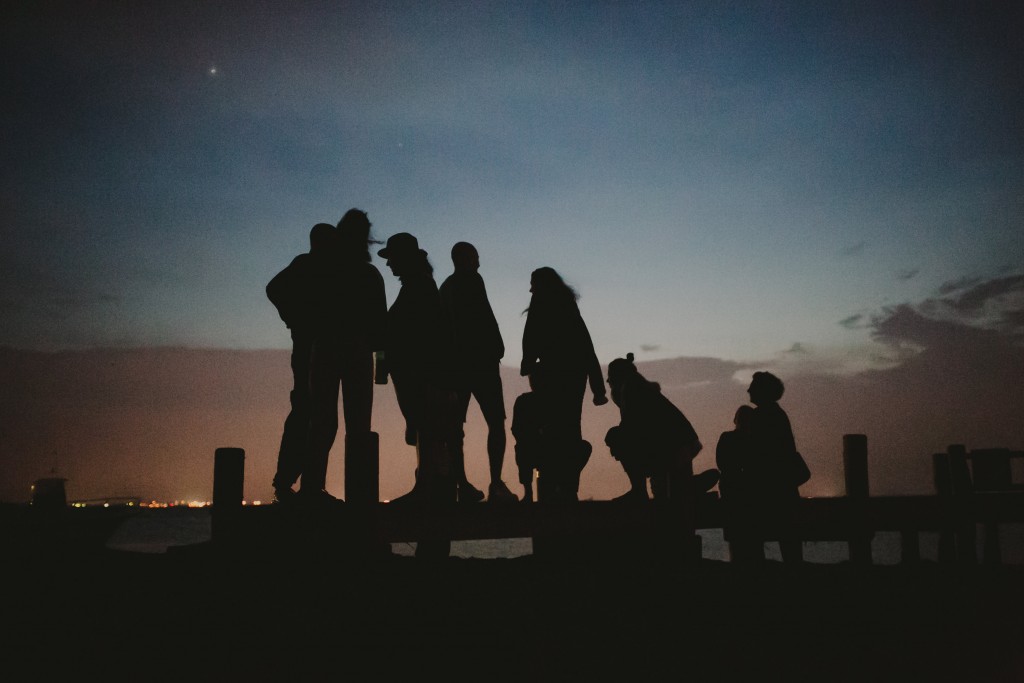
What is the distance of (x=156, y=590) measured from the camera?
596cm

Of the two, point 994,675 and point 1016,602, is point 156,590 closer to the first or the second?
point 994,675

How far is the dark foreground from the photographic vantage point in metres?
5.23

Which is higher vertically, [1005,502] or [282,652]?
[1005,502]

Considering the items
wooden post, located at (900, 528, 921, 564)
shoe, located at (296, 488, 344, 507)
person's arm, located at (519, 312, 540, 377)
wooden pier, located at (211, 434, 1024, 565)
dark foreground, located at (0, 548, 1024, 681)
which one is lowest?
wooden post, located at (900, 528, 921, 564)

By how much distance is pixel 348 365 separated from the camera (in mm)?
5844

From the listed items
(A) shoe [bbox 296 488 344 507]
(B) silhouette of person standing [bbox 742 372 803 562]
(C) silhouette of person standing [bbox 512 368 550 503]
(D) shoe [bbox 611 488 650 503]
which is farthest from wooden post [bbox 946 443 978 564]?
(A) shoe [bbox 296 488 344 507]

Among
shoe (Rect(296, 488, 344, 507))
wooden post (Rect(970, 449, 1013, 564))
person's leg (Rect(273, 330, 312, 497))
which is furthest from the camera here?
wooden post (Rect(970, 449, 1013, 564))

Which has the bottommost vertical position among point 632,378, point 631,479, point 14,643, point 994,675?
point 994,675

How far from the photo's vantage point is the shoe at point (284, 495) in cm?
561

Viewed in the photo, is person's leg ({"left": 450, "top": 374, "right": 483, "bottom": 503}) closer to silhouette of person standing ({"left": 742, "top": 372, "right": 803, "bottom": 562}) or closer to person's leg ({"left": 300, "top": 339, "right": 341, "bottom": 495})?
person's leg ({"left": 300, "top": 339, "right": 341, "bottom": 495})

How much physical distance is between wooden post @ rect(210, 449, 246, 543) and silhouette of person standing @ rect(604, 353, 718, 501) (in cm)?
351

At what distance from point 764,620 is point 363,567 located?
3.51 metres

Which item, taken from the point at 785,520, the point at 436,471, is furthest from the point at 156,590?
the point at 785,520

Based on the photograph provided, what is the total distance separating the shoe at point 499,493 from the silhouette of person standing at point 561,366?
1.68 feet
